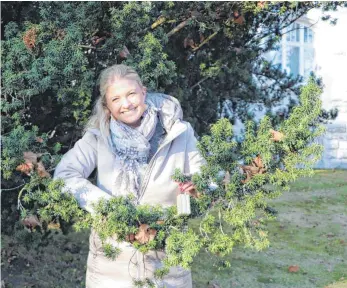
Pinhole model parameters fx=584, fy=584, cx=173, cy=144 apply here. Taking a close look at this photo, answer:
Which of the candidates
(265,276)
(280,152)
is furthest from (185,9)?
(265,276)

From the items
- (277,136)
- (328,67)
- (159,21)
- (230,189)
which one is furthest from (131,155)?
(328,67)

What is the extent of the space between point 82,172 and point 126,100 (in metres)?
0.36

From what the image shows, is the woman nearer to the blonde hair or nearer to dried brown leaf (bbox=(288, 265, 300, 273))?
the blonde hair

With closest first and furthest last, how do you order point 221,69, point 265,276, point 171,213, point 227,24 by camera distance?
point 171,213 → point 227,24 → point 221,69 → point 265,276

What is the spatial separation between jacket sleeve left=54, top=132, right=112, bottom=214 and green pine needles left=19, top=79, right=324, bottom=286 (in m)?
0.11

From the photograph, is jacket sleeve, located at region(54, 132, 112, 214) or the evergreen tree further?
jacket sleeve, located at region(54, 132, 112, 214)

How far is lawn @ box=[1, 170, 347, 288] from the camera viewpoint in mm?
5199

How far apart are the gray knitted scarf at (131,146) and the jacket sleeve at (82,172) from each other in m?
0.10

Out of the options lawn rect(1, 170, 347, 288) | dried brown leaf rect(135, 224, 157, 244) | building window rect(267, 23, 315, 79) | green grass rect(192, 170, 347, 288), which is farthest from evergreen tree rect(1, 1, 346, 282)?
building window rect(267, 23, 315, 79)

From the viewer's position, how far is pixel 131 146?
97.8 inches

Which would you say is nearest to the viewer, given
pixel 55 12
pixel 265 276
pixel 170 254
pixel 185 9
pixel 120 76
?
pixel 170 254

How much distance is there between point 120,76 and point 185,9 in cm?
158

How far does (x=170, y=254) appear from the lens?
6.82 ft

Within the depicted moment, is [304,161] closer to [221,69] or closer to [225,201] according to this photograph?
[225,201]
